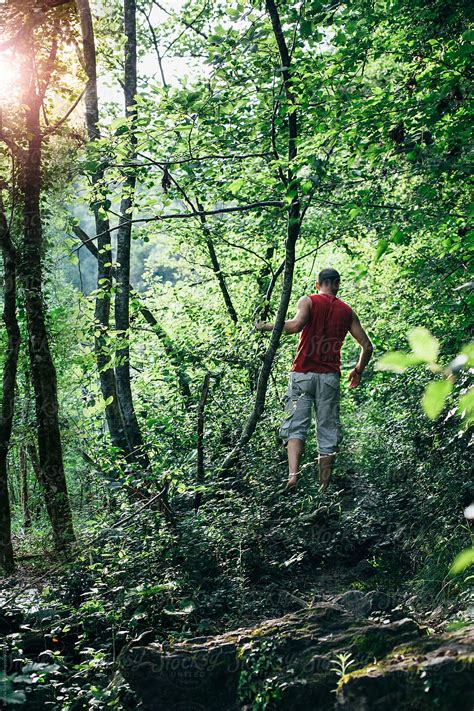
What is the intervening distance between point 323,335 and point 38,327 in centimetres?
363

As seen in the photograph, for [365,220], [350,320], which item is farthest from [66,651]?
[365,220]

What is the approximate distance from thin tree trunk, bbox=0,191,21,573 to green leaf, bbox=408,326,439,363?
289 inches

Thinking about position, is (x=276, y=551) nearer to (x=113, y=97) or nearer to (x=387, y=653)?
(x=387, y=653)

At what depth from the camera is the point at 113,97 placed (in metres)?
17.4

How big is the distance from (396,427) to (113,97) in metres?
12.3

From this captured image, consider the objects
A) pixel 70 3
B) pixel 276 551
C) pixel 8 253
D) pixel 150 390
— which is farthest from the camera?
pixel 150 390

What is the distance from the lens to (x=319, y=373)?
23.7ft

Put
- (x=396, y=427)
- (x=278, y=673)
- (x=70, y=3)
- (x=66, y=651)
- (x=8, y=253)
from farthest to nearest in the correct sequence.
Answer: (x=70, y=3) < (x=396, y=427) < (x=8, y=253) < (x=66, y=651) < (x=278, y=673)

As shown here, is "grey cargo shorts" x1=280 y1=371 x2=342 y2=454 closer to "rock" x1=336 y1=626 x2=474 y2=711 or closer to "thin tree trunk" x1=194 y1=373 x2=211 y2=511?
"thin tree trunk" x1=194 y1=373 x2=211 y2=511

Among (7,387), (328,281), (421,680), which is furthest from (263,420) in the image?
(421,680)

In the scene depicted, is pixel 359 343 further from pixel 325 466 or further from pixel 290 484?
pixel 290 484

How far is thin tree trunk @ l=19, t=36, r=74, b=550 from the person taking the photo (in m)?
8.48

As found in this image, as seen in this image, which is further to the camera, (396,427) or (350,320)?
(396,427)

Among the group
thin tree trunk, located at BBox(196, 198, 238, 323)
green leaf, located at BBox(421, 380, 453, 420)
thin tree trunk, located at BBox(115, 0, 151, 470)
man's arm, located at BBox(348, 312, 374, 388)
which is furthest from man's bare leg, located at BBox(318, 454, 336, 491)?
green leaf, located at BBox(421, 380, 453, 420)
